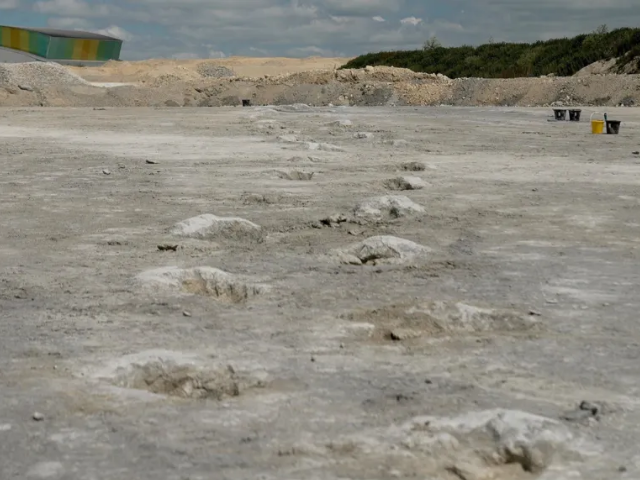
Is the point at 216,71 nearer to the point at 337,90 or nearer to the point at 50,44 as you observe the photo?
the point at 50,44

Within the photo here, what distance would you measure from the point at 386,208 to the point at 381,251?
155 cm

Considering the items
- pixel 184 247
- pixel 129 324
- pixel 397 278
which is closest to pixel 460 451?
pixel 129 324

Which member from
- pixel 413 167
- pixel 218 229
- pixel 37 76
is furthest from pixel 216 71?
pixel 218 229

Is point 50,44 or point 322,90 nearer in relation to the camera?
point 322,90

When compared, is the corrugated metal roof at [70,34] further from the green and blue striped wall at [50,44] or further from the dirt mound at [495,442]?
the dirt mound at [495,442]

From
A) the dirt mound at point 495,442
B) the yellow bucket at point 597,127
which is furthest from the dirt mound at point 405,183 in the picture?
the yellow bucket at point 597,127

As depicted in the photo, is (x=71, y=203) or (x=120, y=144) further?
(x=120, y=144)

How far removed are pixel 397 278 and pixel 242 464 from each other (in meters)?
2.49

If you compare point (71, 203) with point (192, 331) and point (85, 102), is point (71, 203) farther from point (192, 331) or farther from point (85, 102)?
point (85, 102)

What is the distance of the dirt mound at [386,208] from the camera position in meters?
6.86

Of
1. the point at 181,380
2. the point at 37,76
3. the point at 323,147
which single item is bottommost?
the point at 181,380

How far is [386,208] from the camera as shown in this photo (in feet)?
22.8

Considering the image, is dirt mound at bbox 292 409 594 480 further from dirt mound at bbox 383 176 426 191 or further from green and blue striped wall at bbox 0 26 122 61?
green and blue striped wall at bbox 0 26 122 61

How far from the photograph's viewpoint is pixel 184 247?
5637 mm
